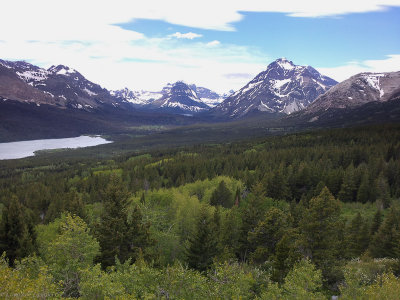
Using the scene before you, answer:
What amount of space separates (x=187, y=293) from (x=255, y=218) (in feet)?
104

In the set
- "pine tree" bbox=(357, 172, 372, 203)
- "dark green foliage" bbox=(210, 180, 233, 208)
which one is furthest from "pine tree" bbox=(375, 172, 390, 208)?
"dark green foliage" bbox=(210, 180, 233, 208)

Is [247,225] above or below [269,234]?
below

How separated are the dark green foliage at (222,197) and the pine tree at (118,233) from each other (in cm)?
4247

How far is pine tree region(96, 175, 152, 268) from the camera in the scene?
42.1 m

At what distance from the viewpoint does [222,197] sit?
85.9 metres

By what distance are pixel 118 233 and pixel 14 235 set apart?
53.8ft

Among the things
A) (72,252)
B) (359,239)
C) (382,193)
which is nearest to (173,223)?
(72,252)

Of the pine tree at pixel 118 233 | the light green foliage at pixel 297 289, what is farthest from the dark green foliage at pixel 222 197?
the light green foliage at pixel 297 289

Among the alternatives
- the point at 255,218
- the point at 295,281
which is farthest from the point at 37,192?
the point at 295,281

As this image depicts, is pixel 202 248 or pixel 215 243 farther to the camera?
pixel 215 243

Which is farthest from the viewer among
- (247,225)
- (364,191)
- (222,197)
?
(222,197)

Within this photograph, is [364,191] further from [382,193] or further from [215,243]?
[215,243]

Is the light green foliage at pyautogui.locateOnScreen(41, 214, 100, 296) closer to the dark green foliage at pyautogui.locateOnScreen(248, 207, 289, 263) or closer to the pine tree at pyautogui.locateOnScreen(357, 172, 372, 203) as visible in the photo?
the dark green foliage at pyautogui.locateOnScreen(248, 207, 289, 263)

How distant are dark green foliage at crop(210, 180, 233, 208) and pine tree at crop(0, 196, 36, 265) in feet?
170
